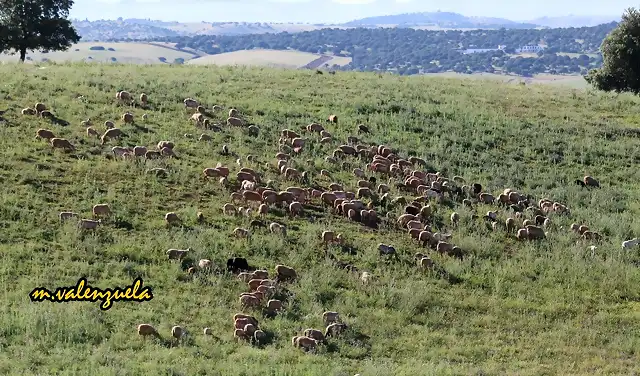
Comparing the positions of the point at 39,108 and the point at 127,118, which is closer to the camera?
the point at 39,108

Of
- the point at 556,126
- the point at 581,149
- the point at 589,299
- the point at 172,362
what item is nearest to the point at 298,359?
the point at 172,362

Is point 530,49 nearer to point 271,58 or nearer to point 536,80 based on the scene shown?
point 536,80

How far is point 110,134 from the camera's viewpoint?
2200 cm

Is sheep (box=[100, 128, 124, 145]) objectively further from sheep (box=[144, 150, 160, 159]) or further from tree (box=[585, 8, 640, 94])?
tree (box=[585, 8, 640, 94])

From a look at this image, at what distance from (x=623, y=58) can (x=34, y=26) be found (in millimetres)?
32274

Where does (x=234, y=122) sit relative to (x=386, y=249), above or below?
above

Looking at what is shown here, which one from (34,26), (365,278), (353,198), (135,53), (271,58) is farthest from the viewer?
(135,53)

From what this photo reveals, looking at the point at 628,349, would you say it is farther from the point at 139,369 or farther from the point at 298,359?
the point at 139,369

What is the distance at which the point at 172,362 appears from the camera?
36.8 feet

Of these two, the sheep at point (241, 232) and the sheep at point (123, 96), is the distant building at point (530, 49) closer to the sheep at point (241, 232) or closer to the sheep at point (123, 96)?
the sheep at point (123, 96)

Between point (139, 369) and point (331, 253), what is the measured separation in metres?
6.74

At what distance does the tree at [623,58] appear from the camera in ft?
114

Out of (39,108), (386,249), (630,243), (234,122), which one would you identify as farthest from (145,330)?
(234,122)

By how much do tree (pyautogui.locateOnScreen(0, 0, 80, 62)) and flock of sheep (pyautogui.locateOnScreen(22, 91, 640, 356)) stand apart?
2034cm
